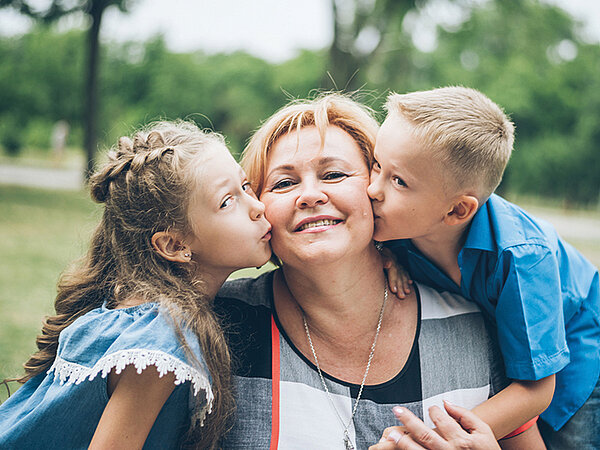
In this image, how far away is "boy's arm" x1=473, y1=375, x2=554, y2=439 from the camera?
201 cm

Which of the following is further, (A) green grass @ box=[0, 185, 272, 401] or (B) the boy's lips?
(A) green grass @ box=[0, 185, 272, 401]

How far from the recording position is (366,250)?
2.29m

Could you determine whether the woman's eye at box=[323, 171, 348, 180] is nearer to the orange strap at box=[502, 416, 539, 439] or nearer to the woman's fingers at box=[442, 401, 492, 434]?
the woman's fingers at box=[442, 401, 492, 434]

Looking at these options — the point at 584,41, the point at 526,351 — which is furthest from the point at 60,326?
the point at 584,41

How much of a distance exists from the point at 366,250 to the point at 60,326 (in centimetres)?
119

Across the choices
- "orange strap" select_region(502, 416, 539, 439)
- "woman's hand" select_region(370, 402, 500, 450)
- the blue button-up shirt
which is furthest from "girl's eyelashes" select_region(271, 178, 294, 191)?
"orange strap" select_region(502, 416, 539, 439)

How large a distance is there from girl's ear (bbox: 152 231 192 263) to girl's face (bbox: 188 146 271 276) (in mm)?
37

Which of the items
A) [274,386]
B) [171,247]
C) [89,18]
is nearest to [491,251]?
[274,386]

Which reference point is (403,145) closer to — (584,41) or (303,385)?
(303,385)

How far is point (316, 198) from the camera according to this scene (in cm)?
204

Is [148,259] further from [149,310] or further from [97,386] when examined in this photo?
[97,386]

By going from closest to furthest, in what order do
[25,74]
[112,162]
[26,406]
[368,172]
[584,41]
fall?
1. [26,406]
2. [112,162]
3. [368,172]
4. [25,74]
5. [584,41]

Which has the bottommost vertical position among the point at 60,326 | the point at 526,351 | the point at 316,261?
the point at 60,326

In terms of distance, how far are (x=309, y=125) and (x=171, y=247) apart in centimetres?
71
